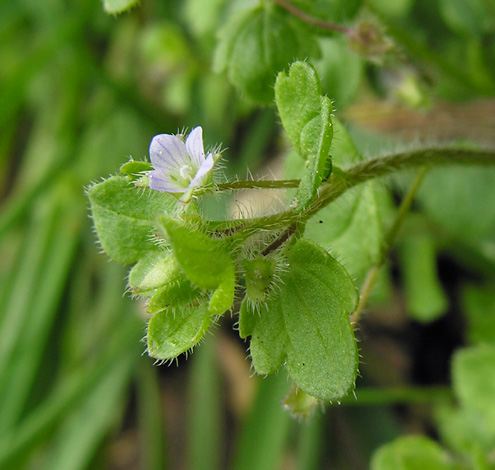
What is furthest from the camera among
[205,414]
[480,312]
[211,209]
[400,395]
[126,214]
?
[205,414]

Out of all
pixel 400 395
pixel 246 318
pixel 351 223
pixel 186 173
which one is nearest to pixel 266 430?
pixel 400 395

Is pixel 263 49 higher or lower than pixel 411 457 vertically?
higher

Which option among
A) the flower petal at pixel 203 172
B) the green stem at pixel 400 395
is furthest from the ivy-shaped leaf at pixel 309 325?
the green stem at pixel 400 395

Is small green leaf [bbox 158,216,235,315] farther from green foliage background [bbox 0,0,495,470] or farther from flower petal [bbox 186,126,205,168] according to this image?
green foliage background [bbox 0,0,495,470]

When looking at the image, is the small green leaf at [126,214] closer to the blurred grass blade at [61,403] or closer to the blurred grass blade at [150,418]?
the blurred grass blade at [61,403]

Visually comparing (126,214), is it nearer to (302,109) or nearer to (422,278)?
A: (302,109)

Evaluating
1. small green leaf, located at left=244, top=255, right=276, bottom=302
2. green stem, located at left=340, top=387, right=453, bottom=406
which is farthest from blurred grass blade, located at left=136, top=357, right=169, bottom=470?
small green leaf, located at left=244, top=255, right=276, bottom=302

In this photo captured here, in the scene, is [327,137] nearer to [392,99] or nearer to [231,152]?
[392,99]
